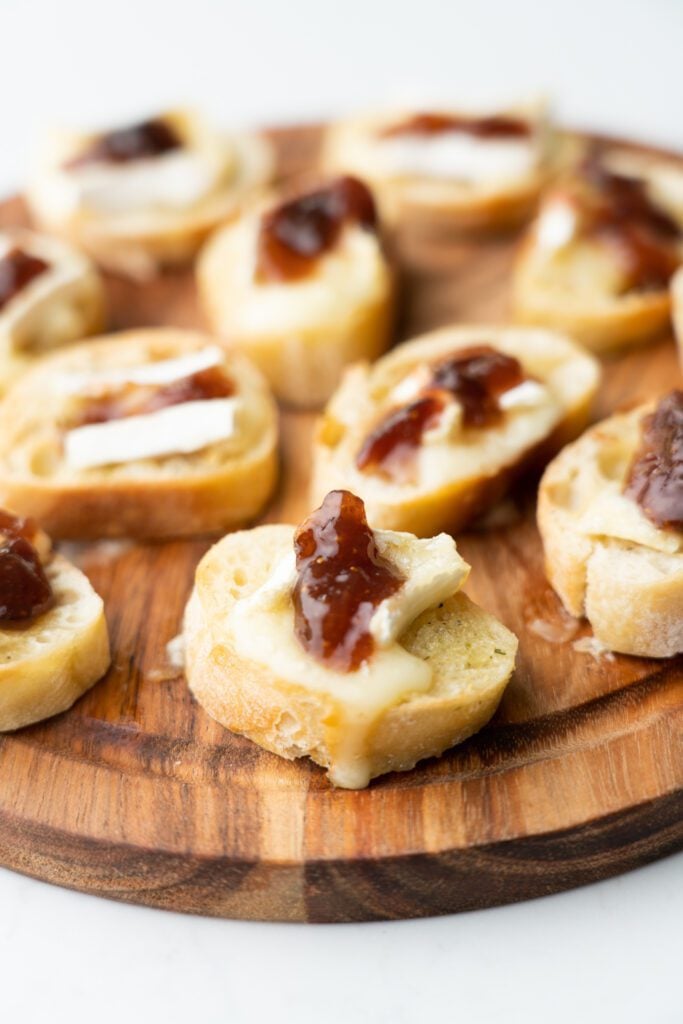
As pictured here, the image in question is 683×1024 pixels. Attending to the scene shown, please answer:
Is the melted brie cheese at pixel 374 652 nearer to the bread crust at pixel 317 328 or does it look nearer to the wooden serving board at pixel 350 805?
the wooden serving board at pixel 350 805

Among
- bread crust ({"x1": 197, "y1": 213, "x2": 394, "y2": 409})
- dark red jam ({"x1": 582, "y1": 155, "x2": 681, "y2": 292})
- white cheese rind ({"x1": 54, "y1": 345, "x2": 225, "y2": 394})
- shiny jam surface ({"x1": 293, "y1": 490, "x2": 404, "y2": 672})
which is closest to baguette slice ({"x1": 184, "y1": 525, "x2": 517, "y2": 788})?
shiny jam surface ({"x1": 293, "y1": 490, "x2": 404, "y2": 672})

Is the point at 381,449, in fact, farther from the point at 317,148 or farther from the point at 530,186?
the point at 317,148

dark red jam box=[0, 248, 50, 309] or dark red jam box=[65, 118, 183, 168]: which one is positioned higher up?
dark red jam box=[65, 118, 183, 168]

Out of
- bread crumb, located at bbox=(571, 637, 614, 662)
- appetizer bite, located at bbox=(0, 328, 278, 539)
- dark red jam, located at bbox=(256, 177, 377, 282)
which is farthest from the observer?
dark red jam, located at bbox=(256, 177, 377, 282)

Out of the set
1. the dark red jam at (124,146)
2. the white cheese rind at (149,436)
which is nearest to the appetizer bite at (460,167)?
the dark red jam at (124,146)

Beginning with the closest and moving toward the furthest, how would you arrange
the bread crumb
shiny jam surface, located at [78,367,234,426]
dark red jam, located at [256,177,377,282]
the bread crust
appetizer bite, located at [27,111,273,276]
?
the bread crumb
shiny jam surface, located at [78,367,234,426]
the bread crust
dark red jam, located at [256,177,377,282]
appetizer bite, located at [27,111,273,276]

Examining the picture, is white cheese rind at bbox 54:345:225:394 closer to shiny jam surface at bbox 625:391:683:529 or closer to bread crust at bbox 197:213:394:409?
bread crust at bbox 197:213:394:409

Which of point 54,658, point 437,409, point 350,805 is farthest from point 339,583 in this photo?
point 437,409
